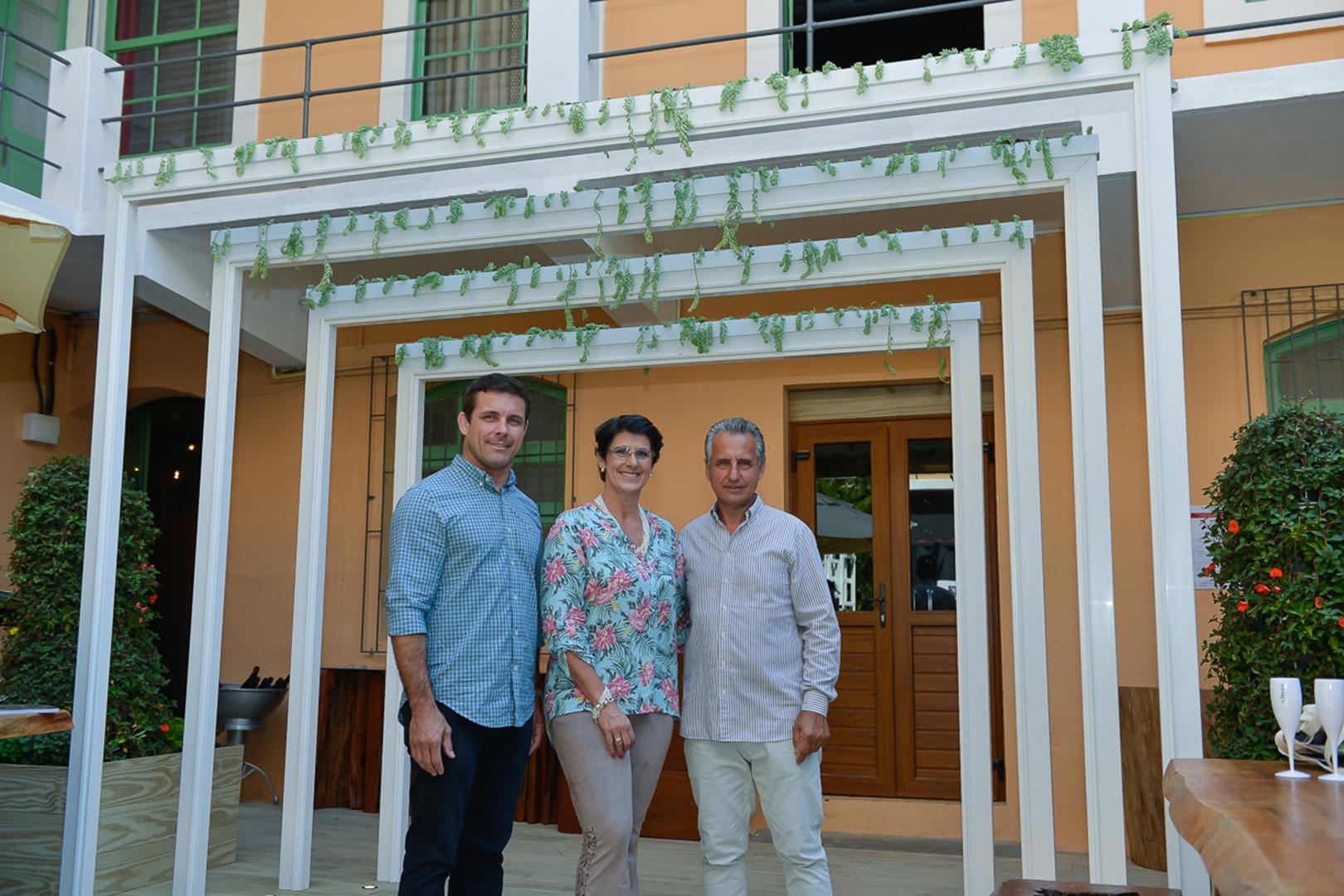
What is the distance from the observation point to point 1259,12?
5.57 metres

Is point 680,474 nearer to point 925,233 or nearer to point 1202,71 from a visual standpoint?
point 925,233

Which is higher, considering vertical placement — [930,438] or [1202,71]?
[1202,71]

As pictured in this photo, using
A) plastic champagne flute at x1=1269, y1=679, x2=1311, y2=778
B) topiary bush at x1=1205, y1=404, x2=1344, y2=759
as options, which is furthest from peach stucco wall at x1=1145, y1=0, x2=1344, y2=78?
plastic champagne flute at x1=1269, y1=679, x2=1311, y2=778

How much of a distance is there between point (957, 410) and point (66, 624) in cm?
407

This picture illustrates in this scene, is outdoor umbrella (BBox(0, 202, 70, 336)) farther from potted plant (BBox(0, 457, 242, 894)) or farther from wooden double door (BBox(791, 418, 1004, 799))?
wooden double door (BBox(791, 418, 1004, 799))

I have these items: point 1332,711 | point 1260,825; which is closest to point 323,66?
point 1332,711

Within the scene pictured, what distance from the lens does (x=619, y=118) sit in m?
4.86

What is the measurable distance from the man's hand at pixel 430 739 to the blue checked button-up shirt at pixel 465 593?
3.1 inches

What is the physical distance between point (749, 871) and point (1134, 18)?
3895mm

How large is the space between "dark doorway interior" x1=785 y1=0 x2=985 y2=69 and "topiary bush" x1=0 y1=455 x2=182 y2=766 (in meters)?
4.76

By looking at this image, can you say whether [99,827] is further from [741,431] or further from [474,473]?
[741,431]

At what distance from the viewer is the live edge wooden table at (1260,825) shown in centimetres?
144

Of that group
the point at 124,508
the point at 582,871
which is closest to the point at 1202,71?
the point at 582,871

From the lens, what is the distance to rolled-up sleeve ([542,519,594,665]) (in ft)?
10.5
